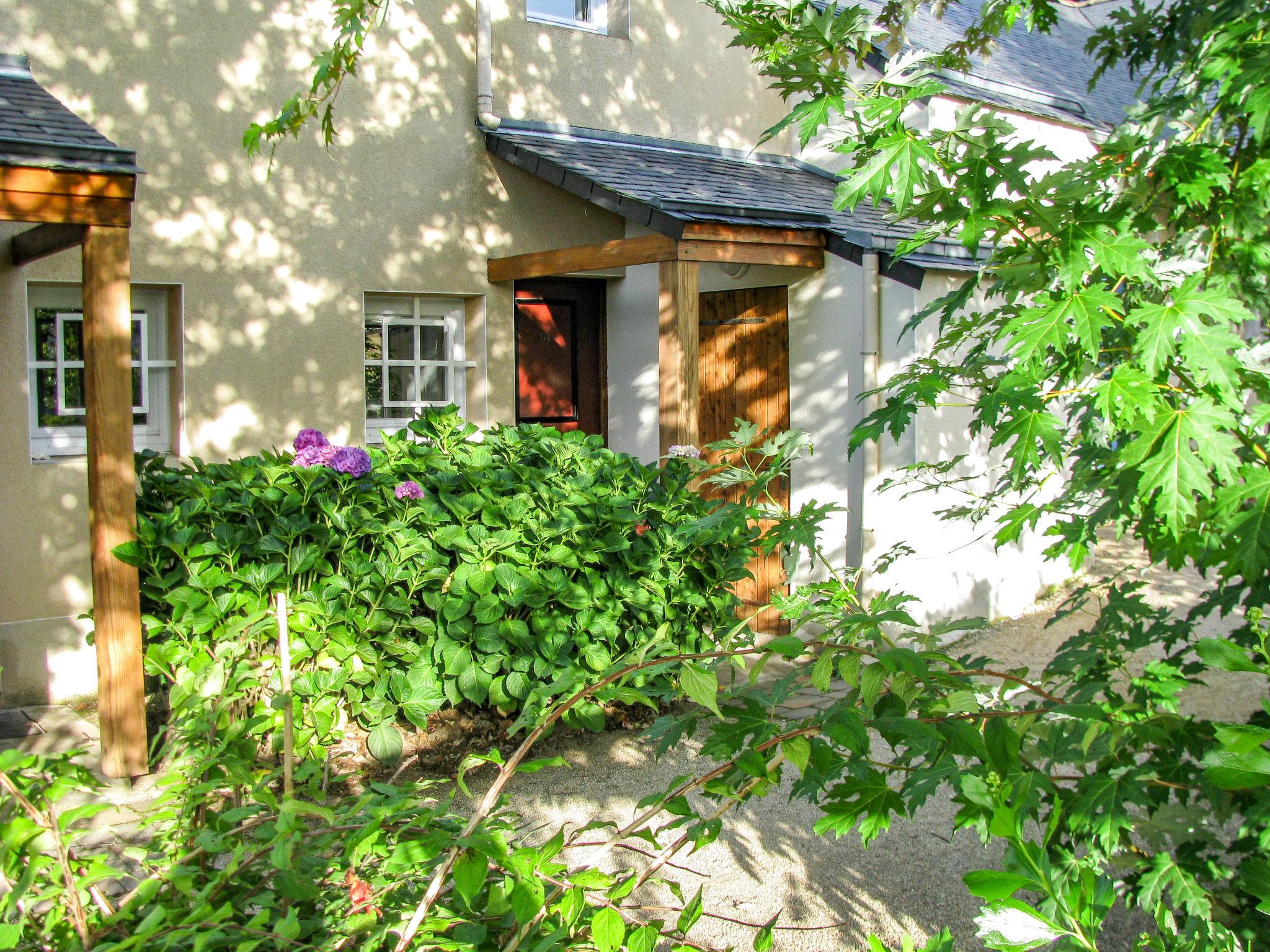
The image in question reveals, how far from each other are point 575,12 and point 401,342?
10.7ft

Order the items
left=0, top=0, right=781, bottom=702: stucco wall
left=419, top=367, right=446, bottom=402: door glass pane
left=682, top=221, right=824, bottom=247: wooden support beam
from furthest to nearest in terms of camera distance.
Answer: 1. left=419, top=367, right=446, bottom=402: door glass pane
2. left=682, top=221, right=824, bottom=247: wooden support beam
3. left=0, top=0, right=781, bottom=702: stucco wall

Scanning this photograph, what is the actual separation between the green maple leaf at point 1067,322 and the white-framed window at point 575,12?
298 inches

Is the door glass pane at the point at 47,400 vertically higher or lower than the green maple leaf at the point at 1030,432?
higher

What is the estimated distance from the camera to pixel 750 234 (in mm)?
7137

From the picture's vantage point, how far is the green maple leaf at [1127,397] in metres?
1.81

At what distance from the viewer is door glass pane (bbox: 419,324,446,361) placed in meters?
8.21

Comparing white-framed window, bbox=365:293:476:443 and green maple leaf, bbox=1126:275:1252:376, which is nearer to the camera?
green maple leaf, bbox=1126:275:1252:376

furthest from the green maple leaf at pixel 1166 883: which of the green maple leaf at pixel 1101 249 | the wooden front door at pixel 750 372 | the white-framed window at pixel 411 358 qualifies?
the white-framed window at pixel 411 358

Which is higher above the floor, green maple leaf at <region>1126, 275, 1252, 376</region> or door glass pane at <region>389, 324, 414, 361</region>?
door glass pane at <region>389, 324, 414, 361</region>

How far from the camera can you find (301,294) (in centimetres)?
734

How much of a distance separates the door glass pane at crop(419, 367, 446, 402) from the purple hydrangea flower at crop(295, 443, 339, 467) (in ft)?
8.48

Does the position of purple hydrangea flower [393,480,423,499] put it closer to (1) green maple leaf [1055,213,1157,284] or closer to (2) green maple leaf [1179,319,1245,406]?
(1) green maple leaf [1055,213,1157,284]

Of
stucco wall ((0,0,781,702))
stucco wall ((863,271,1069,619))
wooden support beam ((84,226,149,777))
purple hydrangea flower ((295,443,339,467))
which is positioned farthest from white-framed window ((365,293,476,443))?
stucco wall ((863,271,1069,619))

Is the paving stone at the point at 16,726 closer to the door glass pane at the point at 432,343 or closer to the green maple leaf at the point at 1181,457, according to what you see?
the door glass pane at the point at 432,343
